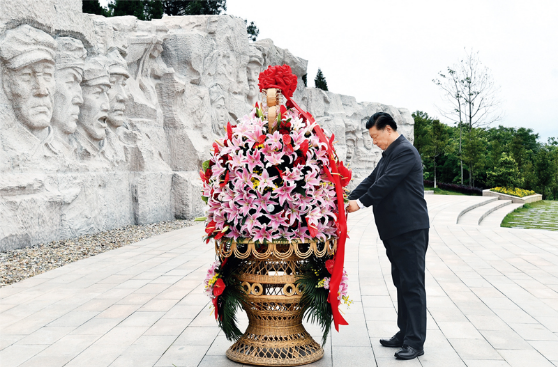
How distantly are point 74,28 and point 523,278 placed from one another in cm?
747

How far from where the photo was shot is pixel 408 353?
3.05 meters

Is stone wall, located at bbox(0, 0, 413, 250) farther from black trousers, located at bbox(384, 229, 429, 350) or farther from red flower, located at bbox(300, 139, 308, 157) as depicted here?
black trousers, located at bbox(384, 229, 429, 350)

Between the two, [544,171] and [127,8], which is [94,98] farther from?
[544,171]

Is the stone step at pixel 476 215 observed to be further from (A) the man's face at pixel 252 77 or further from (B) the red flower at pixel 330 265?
(B) the red flower at pixel 330 265

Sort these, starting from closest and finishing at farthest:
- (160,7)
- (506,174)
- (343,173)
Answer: (343,173), (160,7), (506,174)

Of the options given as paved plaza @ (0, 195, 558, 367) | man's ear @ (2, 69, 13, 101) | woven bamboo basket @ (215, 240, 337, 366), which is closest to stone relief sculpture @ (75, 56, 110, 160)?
man's ear @ (2, 69, 13, 101)

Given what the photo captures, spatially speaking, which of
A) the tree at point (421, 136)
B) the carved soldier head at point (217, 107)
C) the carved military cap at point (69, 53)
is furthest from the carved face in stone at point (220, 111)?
the tree at point (421, 136)

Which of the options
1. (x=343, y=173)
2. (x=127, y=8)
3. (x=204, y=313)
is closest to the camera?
(x=343, y=173)

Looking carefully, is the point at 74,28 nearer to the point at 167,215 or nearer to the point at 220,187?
the point at 167,215

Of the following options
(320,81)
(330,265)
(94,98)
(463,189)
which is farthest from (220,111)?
(463,189)

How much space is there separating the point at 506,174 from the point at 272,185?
2613 cm

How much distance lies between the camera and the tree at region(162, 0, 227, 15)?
883 inches

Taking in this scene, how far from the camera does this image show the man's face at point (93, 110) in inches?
336

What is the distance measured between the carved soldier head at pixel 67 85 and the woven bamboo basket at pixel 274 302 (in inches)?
234
